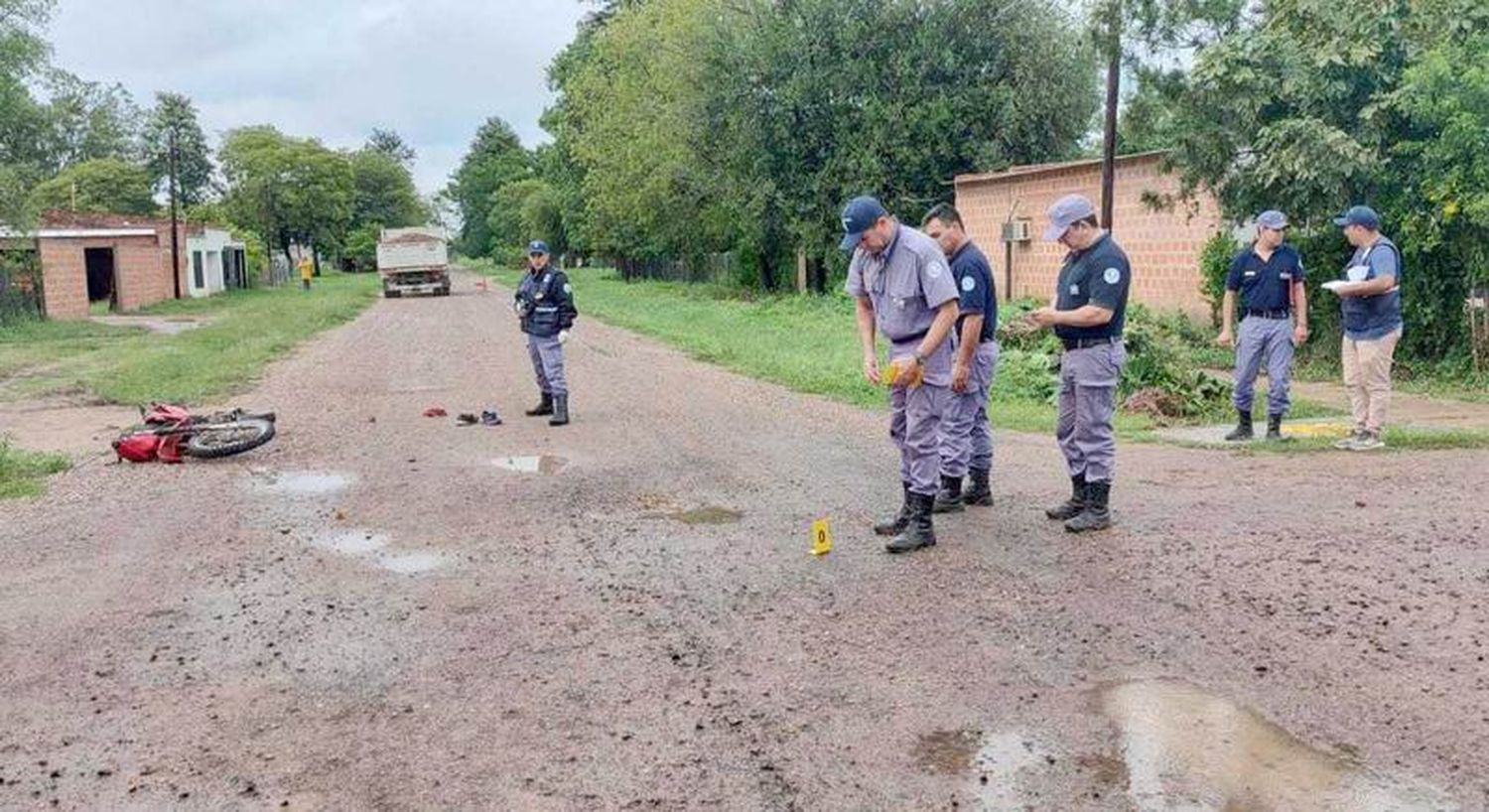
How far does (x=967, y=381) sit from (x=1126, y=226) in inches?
549

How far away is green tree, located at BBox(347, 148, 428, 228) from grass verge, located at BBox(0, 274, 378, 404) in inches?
2672

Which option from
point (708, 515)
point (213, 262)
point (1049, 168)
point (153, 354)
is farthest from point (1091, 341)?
point (213, 262)

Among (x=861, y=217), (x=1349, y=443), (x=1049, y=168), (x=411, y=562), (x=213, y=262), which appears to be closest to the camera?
(x=861, y=217)

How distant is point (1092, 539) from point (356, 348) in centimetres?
1734

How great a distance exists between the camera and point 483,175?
381ft

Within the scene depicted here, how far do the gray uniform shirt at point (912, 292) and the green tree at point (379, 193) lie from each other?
9738 centimetres

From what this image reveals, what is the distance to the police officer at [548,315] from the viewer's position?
11234mm

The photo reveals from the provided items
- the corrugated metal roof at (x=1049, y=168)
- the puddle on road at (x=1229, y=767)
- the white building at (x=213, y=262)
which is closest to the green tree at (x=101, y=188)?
the white building at (x=213, y=262)

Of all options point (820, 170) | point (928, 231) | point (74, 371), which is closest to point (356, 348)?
point (74, 371)

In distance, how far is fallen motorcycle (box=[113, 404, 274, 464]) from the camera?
31.1 feet

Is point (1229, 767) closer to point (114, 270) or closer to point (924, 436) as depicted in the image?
point (924, 436)

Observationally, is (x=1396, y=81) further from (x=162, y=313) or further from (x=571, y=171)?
(x=571, y=171)

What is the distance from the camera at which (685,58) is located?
110 feet

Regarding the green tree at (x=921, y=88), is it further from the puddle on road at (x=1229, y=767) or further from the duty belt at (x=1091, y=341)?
the puddle on road at (x=1229, y=767)
